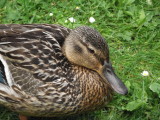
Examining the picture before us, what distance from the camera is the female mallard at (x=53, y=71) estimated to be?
323cm

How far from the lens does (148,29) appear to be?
4664 mm

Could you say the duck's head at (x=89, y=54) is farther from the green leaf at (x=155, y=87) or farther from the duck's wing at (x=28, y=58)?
the green leaf at (x=155, y=87)

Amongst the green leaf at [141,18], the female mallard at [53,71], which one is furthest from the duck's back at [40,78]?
the green leaf at [141,18]


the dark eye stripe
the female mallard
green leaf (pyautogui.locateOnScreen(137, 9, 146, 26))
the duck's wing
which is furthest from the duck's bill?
green leaf (pyautogui.locateOnScreen(137, 9, 146, 26))

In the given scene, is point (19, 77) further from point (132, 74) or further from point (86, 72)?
point (132, 74)

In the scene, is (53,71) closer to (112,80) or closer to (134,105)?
(112,80)

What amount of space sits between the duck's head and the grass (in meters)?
0.46

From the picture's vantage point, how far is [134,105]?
12.0 ft

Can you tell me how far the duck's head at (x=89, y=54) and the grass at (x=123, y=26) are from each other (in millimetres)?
460

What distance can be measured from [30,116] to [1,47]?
81 cm

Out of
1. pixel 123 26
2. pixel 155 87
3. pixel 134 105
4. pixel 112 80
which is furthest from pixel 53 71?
pixel 123 26

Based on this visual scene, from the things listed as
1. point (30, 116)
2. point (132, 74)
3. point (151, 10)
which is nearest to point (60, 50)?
point (30, 116)

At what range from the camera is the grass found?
12.7 feet

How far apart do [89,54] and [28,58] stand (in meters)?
0.55
